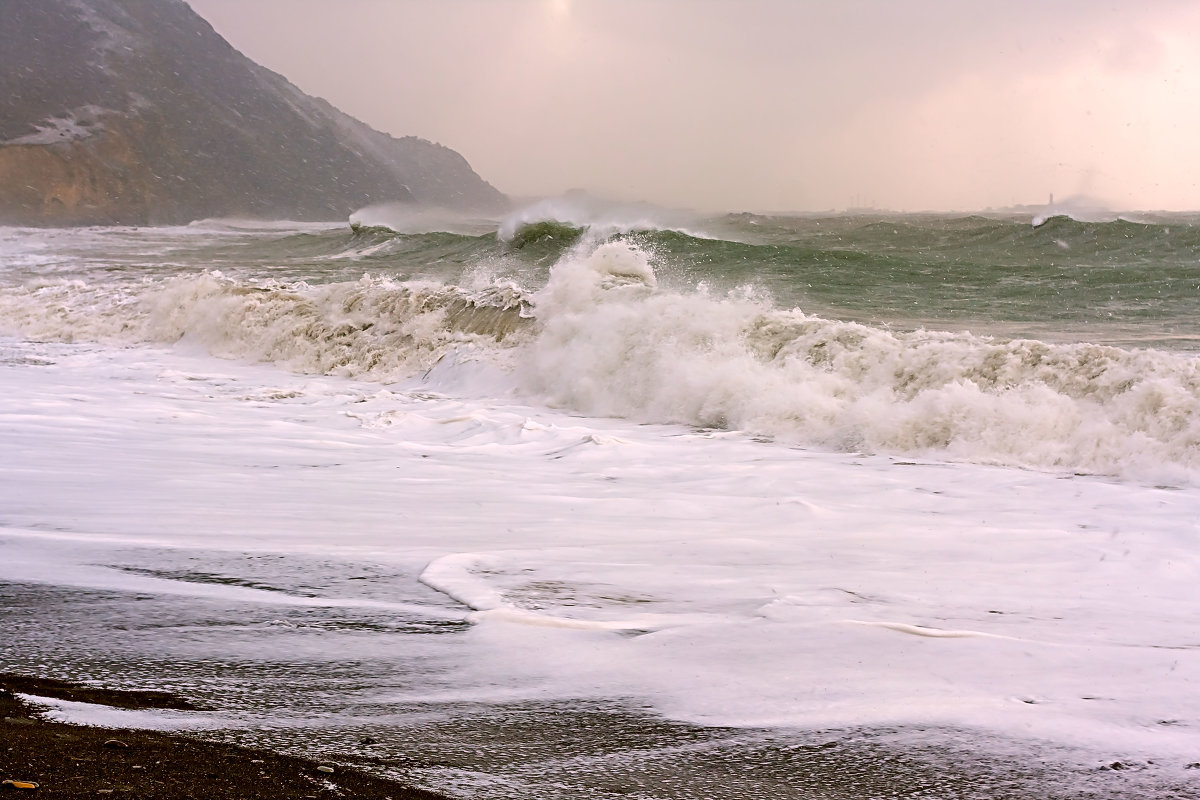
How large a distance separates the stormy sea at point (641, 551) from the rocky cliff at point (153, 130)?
8063 cm

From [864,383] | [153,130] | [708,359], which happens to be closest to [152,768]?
[864,383]

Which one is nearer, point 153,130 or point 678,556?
point 678,556

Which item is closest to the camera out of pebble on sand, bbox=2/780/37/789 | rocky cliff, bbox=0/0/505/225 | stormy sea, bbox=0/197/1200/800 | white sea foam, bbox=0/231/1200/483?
pebble on sand, bbox=2/780/37/789

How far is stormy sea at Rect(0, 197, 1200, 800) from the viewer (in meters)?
2.49

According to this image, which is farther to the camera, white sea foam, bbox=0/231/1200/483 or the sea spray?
white sea foam, bbox=0/231/1200/483

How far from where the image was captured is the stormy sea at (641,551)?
8.16 feet

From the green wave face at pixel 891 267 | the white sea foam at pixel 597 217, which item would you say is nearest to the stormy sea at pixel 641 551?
the green wave face at pixel 891 267

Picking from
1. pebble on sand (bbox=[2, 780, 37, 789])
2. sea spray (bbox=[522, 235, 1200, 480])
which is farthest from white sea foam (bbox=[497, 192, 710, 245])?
pebble on sand (bbox=[2, 780, 37, 789])

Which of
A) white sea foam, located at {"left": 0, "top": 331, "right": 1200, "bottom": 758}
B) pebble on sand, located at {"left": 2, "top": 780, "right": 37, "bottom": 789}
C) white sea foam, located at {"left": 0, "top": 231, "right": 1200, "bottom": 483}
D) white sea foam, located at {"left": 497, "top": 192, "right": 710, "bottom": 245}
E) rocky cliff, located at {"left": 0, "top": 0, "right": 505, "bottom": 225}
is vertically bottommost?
white sea foam, located at {"left": 0, "top": 331, "right": 1200, "bottom": 758}

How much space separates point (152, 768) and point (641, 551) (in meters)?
2.51

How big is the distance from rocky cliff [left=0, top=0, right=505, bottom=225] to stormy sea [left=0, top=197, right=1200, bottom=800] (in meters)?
80.6

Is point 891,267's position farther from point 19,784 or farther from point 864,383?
point 19,784

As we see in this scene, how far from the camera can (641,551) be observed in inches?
172

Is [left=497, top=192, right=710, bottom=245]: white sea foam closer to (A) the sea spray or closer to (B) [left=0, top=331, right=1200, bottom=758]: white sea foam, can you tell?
(A) the sea spray
